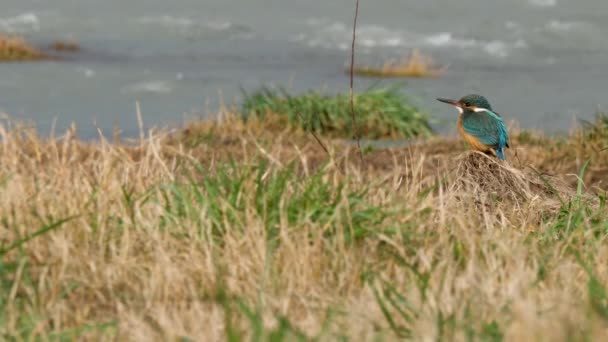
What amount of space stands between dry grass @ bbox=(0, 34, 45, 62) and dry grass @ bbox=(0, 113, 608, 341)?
2412 centimetres

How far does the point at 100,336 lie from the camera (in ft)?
14.6

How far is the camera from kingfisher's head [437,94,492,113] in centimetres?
789

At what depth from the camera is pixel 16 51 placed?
98.2ft

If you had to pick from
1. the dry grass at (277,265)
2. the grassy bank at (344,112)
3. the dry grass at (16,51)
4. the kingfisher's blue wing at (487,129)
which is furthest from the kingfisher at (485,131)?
the dry grass at (16,51)

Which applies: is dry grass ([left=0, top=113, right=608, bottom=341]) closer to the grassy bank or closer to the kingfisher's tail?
the kingfisher's tail

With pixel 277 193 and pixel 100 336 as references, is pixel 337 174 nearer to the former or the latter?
pixel 277 193

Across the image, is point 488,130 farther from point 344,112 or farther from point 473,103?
point 344,112

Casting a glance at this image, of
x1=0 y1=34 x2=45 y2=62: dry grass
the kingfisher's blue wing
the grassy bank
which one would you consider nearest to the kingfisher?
the kingfisher's blue wing

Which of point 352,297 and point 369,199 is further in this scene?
point 369,199

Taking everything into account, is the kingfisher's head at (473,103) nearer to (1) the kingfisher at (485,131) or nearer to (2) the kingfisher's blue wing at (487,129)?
(1) the kingfisher at (485,131)

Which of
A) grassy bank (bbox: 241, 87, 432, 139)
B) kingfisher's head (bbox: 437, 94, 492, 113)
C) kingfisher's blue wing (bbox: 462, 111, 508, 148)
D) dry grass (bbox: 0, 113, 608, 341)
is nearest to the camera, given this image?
dry grass (bbox: 0, 113, 608, 341)

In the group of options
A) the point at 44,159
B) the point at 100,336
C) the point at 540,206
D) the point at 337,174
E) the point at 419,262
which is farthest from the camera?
the point at 44,159

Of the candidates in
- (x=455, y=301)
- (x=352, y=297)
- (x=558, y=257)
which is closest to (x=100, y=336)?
(x=352, y=297)

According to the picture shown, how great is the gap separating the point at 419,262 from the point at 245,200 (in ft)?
2.93
